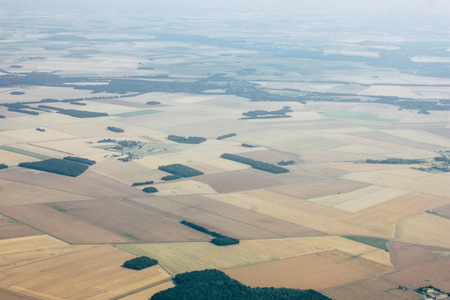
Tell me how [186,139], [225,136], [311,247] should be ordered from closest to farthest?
1. [311,247]
2. [186,139]
3. [225,136]

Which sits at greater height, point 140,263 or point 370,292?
point 140,263

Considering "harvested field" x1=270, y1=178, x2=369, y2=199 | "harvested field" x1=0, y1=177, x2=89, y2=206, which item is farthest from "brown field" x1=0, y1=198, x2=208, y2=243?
"harvested field" x1=270, y1=178, x2=369, y2=199

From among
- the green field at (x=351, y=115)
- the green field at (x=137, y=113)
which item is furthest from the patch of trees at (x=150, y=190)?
the green field at (x=351, y=115)

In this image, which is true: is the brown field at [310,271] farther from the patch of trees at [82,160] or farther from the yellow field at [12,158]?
the yellow field at [12,158]

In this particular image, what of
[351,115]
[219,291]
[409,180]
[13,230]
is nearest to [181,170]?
[13,230]

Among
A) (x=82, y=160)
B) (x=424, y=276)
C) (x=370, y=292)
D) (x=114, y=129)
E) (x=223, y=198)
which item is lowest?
(x=370, y=292)

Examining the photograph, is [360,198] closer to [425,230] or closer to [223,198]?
[425,230]
